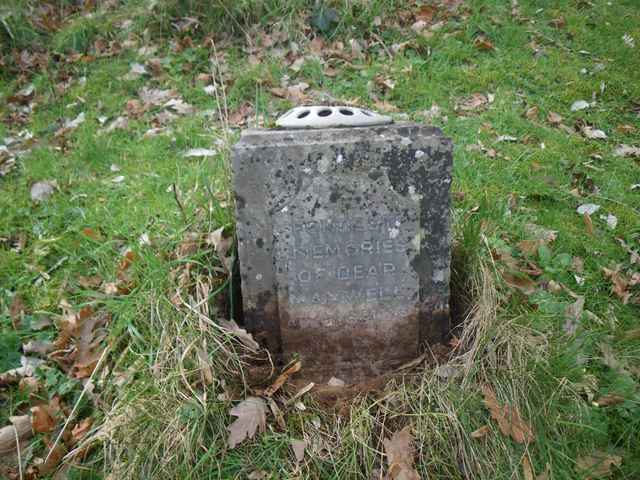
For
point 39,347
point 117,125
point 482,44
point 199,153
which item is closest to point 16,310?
point 39,347

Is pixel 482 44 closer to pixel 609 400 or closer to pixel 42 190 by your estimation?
pixel 609 400

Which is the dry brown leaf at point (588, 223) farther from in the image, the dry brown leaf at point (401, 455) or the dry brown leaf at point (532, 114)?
the dry brown leaf at point (401, 455)

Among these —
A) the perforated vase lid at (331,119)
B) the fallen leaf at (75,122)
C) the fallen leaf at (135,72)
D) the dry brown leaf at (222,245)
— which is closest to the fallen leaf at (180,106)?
the fallen leaf at (135,72)

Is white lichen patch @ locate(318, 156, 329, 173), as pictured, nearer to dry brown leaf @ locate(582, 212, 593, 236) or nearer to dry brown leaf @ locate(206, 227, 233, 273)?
dry brown leaf @ locate(206, 227, 233, 273)

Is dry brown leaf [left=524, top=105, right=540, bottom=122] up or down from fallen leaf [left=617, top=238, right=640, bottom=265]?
up

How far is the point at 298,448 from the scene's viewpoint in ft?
6.47

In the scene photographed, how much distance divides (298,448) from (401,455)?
0.37 meters

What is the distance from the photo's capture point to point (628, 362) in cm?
233

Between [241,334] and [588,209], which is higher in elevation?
[241,334]

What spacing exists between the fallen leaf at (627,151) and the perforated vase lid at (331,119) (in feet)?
7.97

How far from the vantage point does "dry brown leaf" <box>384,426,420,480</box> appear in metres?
1.89

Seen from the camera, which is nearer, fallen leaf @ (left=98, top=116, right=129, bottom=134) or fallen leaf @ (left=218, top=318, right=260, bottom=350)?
fallen leaf @ (left=218, top=318, right=260, bottom=350)

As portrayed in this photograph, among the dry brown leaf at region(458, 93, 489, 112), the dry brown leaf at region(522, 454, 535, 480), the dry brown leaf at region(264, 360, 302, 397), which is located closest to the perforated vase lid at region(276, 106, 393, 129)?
the dry brown leaf at region(264, 360, 302, 397)

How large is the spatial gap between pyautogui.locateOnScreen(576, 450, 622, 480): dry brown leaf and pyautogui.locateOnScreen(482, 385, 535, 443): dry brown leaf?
184 millimetres
